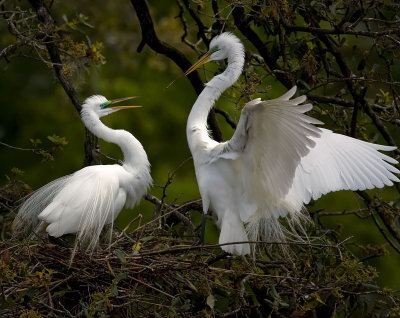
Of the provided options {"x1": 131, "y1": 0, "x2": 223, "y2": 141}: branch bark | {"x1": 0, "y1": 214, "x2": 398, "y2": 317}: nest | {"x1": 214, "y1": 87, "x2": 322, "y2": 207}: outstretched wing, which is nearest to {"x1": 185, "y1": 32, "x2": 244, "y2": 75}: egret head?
{"x1": 131, "y1": 0, "x2": 223, "y2": 141}: branch bark

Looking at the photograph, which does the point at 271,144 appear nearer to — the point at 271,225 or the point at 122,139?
the point at 271,225

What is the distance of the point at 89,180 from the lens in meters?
4.32

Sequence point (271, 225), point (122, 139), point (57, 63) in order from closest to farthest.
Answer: point (271, 225) < point (57, 63) < point (122, 139)

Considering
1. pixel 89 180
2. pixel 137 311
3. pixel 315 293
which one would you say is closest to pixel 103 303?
pixel 137 311

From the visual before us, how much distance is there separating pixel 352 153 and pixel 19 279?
174cm

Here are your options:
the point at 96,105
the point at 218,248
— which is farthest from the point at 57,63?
the point at 218,248

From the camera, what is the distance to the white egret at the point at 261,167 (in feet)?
11.3

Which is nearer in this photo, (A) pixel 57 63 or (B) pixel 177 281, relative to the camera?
(B) pixel 177 281

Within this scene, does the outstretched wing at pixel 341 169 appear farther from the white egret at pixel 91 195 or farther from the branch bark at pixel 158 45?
the white egret at pixel 91 195

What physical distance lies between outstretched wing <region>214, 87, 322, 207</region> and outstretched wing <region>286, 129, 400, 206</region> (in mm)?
245

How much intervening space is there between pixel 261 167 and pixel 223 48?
83cm

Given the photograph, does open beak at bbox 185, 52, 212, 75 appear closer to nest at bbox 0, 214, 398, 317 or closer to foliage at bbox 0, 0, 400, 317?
foliage at bbox 0, 0, 400, 317

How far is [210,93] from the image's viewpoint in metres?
4.09

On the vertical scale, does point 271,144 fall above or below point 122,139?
above
